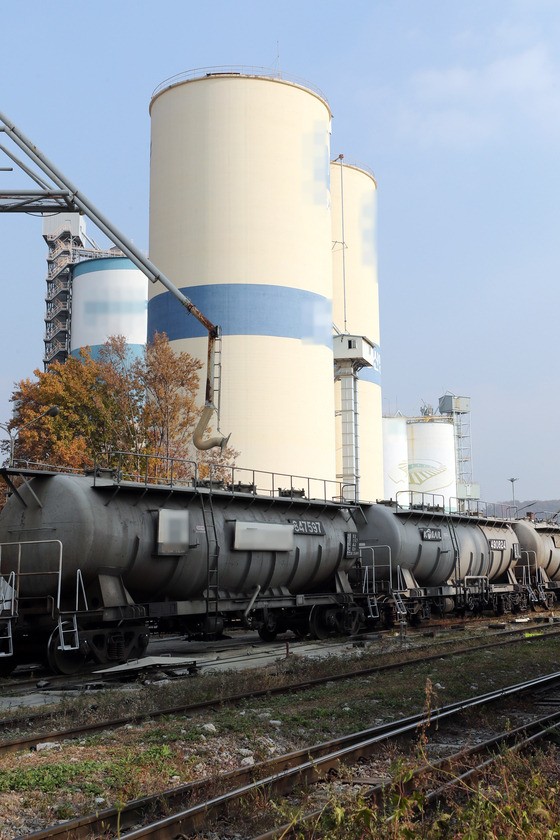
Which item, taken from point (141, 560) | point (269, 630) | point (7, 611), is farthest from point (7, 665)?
point (269, 630)

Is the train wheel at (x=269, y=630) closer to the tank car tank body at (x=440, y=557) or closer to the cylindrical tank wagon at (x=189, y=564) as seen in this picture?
the cylindrical tank wagon at (x=189, y=564)

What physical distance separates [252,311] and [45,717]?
32.1m

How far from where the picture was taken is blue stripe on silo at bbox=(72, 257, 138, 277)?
215 ft

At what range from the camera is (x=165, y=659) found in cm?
1759

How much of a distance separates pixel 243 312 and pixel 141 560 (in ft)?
82.9

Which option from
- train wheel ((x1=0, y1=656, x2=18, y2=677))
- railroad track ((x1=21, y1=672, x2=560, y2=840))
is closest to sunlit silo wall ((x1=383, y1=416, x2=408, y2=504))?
train wheel ((x1=0, y1=656, x2=18, y2=677))

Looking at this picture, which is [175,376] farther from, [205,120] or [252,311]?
[205,120]

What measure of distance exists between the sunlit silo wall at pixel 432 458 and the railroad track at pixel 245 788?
70.5 metres

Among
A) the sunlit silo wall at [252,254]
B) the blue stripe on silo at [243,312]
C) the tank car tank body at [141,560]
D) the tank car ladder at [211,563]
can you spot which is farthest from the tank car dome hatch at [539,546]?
the tank car ladder at [211,563]

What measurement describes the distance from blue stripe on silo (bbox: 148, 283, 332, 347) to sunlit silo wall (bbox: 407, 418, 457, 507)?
132 ft

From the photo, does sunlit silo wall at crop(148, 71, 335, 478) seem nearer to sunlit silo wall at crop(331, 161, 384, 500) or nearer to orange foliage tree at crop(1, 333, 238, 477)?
orange foliage tree at crop(1, 333, 238, 477)

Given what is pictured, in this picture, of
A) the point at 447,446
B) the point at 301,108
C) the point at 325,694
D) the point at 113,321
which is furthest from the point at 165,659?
the point at 447,446

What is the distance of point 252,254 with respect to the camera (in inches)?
1662

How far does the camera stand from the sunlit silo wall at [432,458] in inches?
3164
